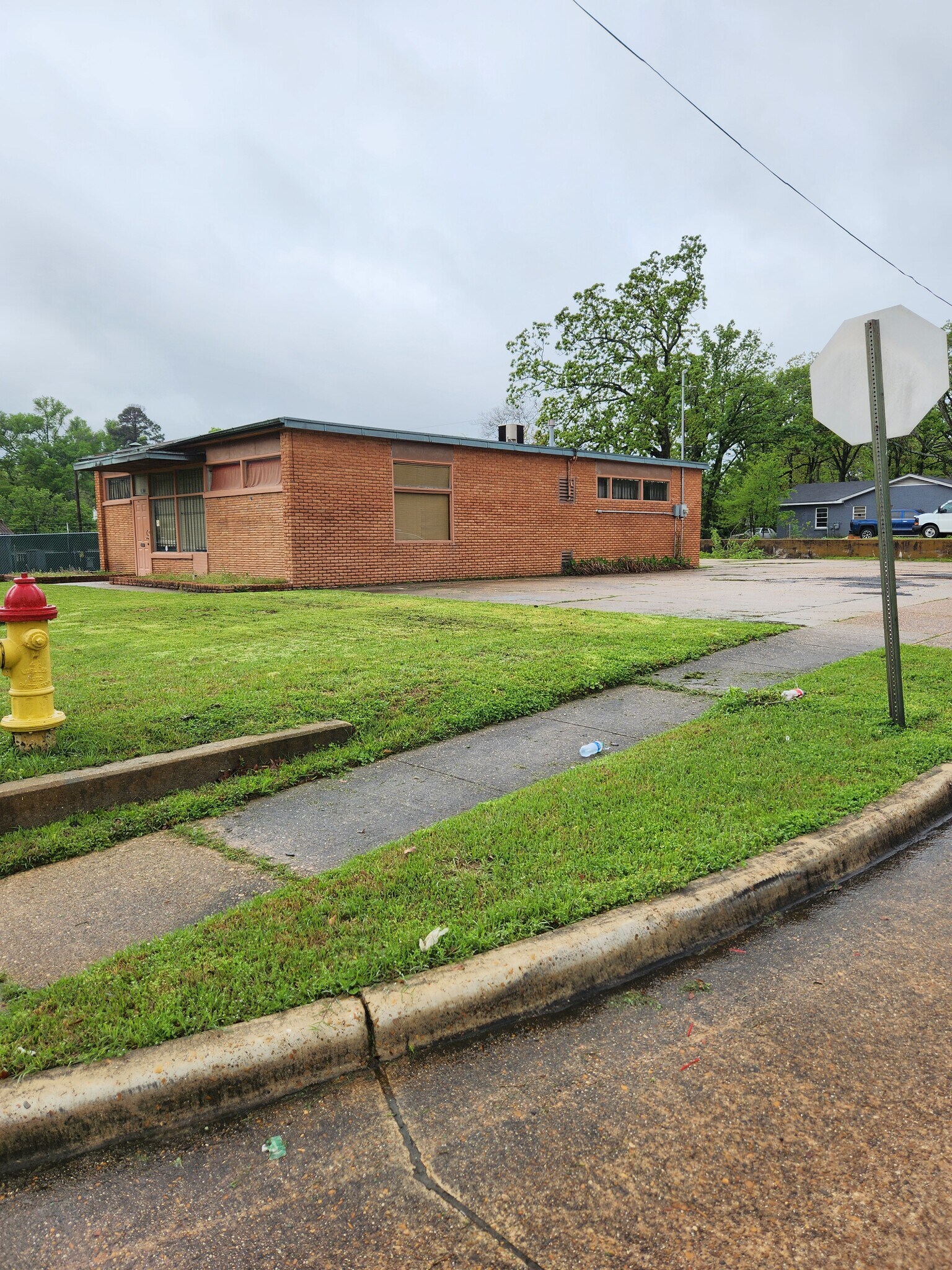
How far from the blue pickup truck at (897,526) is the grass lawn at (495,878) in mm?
41379

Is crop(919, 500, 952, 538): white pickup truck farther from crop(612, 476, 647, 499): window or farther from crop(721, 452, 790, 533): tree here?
crop(612, 476, 647, 499): window

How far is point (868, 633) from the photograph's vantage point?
31.0ft

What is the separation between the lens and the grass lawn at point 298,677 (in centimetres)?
445

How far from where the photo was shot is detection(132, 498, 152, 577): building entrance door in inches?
853

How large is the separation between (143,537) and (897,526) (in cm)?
4153

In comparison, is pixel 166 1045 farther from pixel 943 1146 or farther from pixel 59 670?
pixel 59 670

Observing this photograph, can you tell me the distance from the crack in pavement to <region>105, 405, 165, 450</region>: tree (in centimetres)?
12577

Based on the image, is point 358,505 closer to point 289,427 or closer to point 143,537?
point 289,427

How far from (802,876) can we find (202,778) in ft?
10.7

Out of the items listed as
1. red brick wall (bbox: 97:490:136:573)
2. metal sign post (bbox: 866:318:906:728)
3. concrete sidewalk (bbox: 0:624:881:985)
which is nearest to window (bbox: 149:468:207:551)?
red brick wall (bbox: 97:490:136:573)

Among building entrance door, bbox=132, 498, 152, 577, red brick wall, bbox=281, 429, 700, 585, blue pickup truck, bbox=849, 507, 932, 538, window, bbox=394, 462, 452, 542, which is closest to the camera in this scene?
red brick wall, bbox=281, 429, 700, 585

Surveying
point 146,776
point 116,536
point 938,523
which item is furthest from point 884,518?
point 938,523

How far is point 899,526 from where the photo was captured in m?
45.1

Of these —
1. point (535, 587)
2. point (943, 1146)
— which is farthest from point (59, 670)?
point (535, 587)
